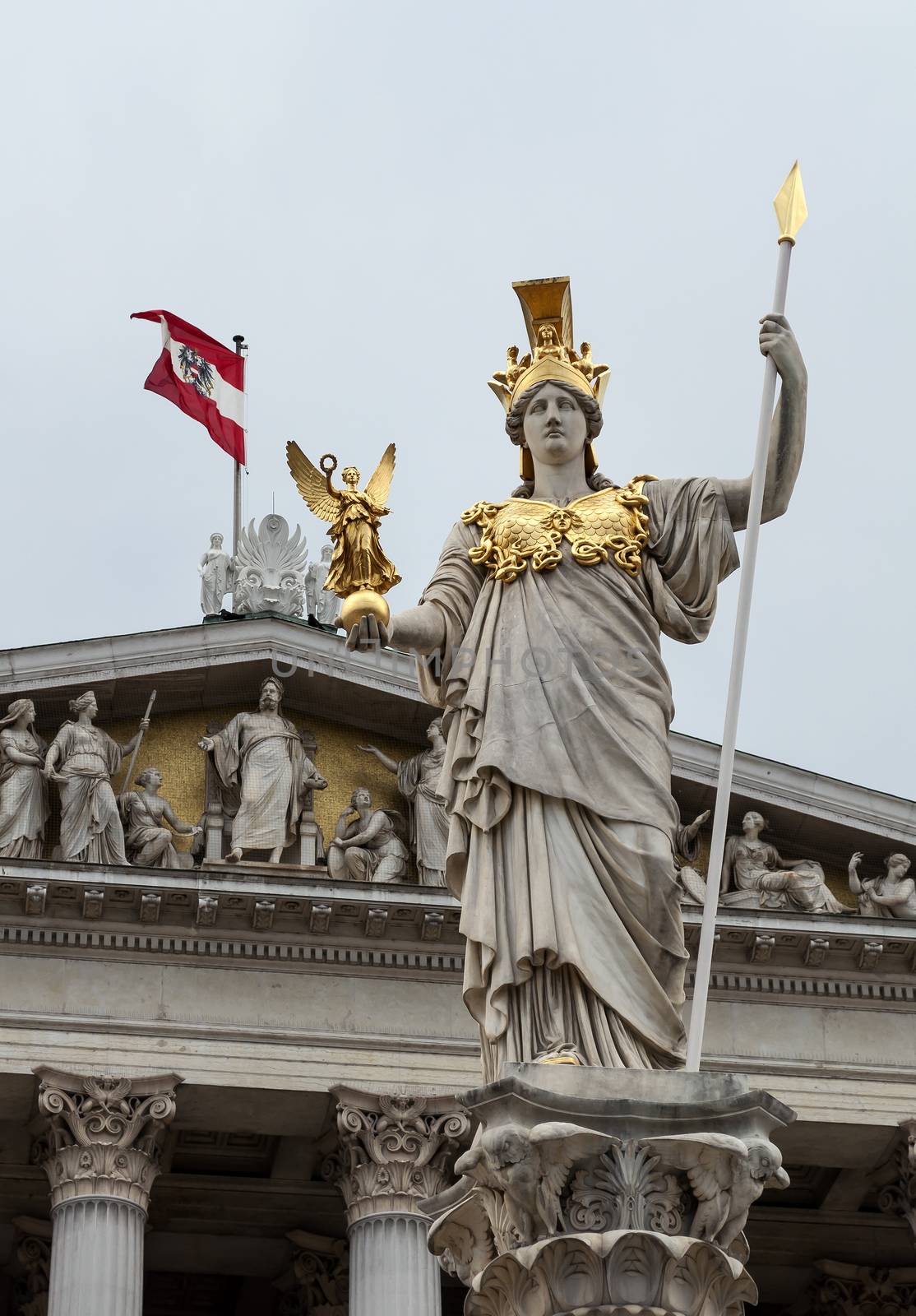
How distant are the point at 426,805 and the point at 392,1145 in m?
3.83

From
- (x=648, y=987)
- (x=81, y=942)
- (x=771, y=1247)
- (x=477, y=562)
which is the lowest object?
(x=648, y=987)

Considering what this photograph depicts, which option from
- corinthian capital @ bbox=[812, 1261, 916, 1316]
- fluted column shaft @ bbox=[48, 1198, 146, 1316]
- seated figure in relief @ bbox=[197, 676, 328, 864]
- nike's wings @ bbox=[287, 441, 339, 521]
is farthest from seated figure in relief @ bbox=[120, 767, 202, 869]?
nike's wings @ bbox=[287, 441, 339, 521]

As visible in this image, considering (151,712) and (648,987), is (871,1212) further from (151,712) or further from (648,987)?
(648,987)

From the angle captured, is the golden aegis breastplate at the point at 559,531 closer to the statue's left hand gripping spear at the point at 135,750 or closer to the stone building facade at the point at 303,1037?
the stone building facade at the point at 303,1037

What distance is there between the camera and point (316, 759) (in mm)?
31359

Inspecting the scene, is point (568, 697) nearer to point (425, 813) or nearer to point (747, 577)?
point (747, 577)

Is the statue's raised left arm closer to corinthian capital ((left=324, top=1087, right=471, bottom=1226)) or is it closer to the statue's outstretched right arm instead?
the statue's outstretched right arm

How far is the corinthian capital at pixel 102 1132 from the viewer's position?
Answer: 27.2m

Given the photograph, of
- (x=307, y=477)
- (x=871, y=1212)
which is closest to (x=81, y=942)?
(x=871, y=1212)

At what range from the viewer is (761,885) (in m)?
30.8

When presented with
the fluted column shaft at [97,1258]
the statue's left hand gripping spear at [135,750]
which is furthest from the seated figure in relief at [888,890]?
the fluted column shaft at [97,1258]

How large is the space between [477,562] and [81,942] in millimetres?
20640

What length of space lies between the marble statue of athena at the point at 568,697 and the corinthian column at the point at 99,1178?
18421 millimetres

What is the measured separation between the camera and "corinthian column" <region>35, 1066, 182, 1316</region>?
86.1 ft
